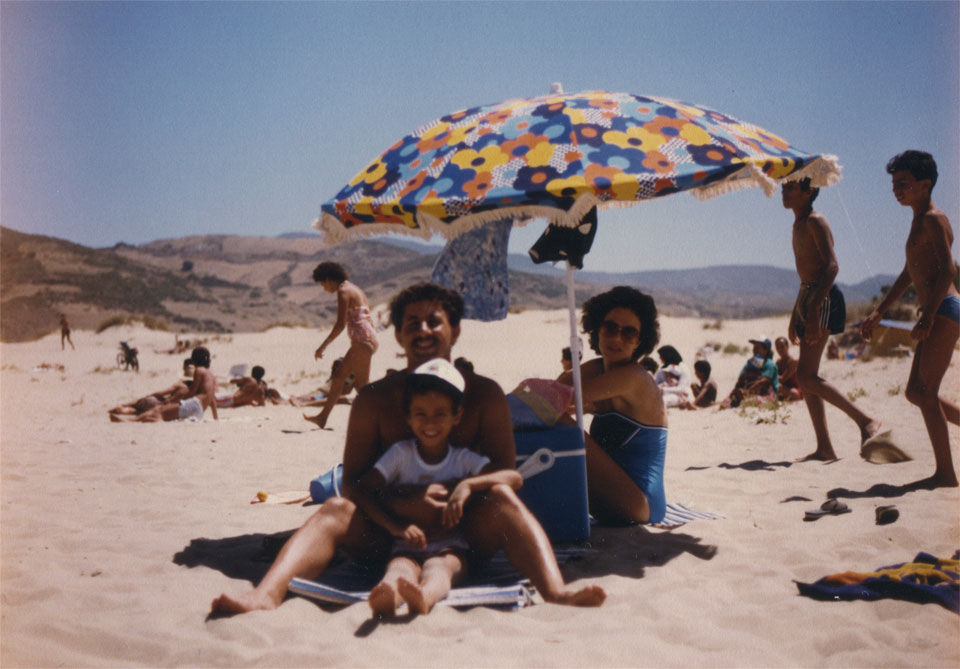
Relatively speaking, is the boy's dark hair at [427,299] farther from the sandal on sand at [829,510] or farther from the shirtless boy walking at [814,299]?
the shirtless boy walking at [814,299]

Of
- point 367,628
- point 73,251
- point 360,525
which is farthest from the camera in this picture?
point 73,251

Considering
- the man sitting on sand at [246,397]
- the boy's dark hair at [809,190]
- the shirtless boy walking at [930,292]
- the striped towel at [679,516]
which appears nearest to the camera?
the striped towel at [679,516]

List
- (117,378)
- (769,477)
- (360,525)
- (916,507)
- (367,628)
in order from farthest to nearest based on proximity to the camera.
Answer: (117,378) → (769,477) → (916,507) → (360,525) → (367,628)

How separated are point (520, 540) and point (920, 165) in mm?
3600

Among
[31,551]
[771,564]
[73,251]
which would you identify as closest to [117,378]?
[31,551]

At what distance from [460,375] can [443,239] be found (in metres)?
0.65

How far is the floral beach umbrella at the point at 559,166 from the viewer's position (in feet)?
9.76

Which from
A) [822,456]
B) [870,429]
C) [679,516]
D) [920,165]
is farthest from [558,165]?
[822,456]

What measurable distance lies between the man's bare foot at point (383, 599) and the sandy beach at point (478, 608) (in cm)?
6

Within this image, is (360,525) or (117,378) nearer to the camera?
(360,525)

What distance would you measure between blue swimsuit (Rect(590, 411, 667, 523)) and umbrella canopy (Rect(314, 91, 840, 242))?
1179 mm

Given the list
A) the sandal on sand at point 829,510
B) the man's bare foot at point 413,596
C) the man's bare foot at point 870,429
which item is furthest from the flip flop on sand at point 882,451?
the man's bare foot at point 413,596

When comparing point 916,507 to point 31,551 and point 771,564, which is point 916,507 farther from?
point 31,551

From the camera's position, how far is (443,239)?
3.31m
